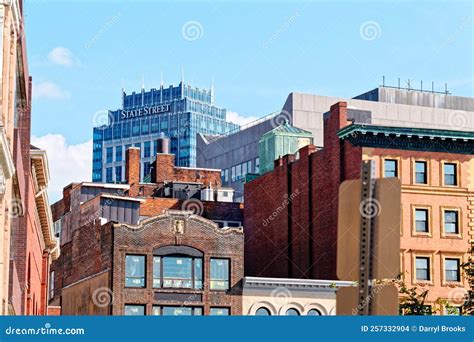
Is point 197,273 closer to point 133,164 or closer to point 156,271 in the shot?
point 156,271

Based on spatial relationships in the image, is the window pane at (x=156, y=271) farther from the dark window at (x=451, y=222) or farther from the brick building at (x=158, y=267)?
the dark window at (x=451, y=222)

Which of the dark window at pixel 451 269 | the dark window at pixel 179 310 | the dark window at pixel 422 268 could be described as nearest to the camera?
the dark window at pixel 179 310

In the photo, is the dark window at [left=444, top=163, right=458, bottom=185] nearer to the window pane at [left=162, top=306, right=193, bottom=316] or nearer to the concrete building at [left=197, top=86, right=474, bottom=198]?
the window pane at [left=162, top=306, right=193, bottom=316]

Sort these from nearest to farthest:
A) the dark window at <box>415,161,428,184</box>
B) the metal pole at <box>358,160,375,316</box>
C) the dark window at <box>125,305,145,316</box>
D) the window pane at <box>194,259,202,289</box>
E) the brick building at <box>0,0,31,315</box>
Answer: the metal pole at <box>358,160,375,316</box> → the brick building at <box>0,0,31,315</box> → the dark window at <box>125,305,145,316</box> → the window pane at <box>194,259,202,289</box> → the dark window at <box>415,161,428,184</box>

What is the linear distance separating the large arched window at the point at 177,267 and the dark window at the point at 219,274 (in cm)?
78

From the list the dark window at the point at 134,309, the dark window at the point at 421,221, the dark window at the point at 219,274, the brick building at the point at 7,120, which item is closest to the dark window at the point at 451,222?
the dark window at the point at 421,221

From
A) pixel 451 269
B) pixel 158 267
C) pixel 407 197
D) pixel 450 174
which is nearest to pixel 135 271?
pixel 158 267

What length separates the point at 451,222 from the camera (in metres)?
75.6

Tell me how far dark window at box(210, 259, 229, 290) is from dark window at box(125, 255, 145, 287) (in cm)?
424

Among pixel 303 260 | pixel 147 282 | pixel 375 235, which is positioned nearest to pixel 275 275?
pixel 303 260

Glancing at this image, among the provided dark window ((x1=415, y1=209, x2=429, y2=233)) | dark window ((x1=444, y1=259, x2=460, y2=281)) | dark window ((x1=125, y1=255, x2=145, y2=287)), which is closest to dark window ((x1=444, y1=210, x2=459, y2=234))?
dark window ((x1=415, y1=209, x2=429, y2=233))

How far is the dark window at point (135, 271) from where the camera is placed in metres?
72.3

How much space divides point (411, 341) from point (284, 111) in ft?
399

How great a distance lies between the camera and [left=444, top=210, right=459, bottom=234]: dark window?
75.2m
